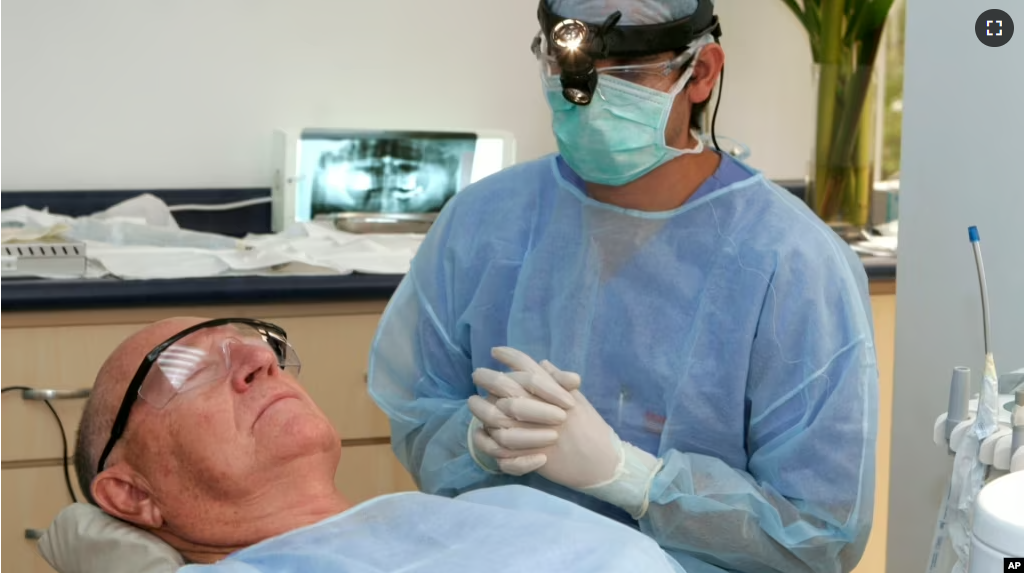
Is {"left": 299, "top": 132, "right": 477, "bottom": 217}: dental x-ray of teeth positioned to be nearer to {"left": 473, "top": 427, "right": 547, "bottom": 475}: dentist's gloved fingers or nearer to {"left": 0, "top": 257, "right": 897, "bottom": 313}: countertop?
{"left": 0, "top": 257, "right": 897, "bottom": 313}: countertop

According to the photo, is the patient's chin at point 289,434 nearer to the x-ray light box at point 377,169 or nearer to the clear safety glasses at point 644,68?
the clear safety glasses at point 644,68

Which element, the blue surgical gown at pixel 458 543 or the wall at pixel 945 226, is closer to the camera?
the blue surgical gown at pixel 458 543

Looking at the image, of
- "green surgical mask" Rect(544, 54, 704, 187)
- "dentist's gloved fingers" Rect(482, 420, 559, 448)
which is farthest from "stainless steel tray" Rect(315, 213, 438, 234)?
"dentist's gloved fingers" Rect(482, 420, 559, 448)

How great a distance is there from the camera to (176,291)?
191cm

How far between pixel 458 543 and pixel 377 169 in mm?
1283

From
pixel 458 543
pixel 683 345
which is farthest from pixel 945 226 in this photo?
pixel 458 543

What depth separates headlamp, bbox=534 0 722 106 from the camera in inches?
54.1

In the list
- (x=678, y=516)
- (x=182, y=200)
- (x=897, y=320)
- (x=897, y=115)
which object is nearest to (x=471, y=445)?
(x=678, y=516)

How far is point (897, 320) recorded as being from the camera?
1.57m

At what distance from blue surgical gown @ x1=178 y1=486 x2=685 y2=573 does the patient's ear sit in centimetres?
12

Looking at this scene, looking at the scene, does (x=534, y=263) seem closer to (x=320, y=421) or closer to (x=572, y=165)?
(x=572, y=165)

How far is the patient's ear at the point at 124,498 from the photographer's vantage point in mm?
1307

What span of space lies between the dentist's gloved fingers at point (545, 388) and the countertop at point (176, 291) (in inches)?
27.2

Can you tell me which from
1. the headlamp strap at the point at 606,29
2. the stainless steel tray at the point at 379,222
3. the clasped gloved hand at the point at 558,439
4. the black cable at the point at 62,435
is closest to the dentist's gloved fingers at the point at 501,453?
the clasped gloved hand at the point at 558,439
